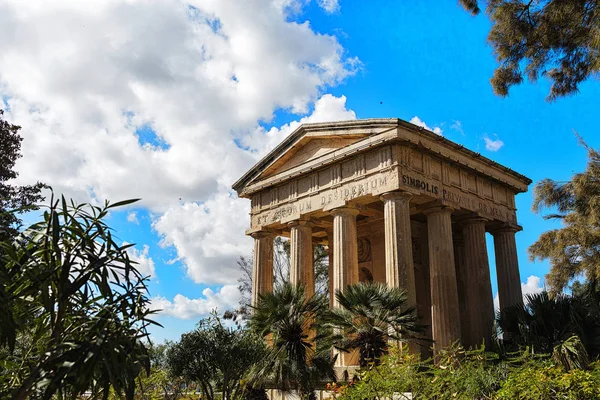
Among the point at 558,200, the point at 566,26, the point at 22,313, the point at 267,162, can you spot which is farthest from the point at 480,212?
the point at 22,313

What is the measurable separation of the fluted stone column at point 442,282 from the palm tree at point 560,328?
2.51m

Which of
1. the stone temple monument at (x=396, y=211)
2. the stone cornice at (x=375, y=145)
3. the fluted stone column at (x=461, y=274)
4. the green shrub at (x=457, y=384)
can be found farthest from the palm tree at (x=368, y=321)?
the fluted stone column at (x=461, y=274)

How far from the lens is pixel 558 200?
26.7m

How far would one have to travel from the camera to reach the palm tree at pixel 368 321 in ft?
49.5

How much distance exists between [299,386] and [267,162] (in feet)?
42.1

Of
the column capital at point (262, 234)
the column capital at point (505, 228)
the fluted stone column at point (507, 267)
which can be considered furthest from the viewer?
the column capital at point (262, 234)

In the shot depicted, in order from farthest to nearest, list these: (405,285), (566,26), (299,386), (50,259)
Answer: (405,285) → (299,386) → (566,26) → (50,259)

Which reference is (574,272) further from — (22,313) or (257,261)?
(22,313)

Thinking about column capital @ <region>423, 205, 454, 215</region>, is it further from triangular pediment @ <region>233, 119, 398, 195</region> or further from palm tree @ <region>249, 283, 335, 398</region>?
palm tree @ <region>249, 283, 335, 398</region>

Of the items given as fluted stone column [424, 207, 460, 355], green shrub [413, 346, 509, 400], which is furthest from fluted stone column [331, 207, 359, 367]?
green shrub [413, 346, 509, 400]

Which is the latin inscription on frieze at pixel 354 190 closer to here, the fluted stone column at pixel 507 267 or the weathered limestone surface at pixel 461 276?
the weathered limestone surface at pixel 461 276

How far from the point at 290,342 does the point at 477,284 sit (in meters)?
10.2

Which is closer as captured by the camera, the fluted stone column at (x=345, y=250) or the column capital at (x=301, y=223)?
the fluted stone column at (x=345, y=250)

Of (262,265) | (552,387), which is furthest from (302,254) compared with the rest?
(552,387)
